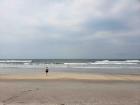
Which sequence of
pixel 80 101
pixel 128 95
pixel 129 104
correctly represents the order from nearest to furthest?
1. pixel 129 104
2. pixel 80 101
3. pixel 128 95

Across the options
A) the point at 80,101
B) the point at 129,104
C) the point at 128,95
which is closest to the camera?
the point at 129,104

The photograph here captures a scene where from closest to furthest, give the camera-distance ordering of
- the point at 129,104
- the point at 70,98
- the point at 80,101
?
the point at 129,104, the point at 80,101, the point at 70,98

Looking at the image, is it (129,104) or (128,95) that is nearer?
(129,104)

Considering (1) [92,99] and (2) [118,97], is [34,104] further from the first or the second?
(2) [118,97]

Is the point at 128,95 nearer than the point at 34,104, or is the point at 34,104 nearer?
the point at 34,104

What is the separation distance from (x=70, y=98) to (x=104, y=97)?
5.05ft

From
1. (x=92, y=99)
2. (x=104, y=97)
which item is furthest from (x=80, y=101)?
(x=104, y=97)

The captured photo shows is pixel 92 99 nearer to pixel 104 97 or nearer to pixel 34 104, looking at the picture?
pixel 104 97

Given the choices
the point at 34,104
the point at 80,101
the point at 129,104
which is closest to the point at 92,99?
the point at 80,101

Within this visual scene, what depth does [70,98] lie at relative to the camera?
481 inches

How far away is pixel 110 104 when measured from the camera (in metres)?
10.7

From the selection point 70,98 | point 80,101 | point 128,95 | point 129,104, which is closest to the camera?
point 129,104

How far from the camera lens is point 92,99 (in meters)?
11.9

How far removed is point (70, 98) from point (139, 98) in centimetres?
296
